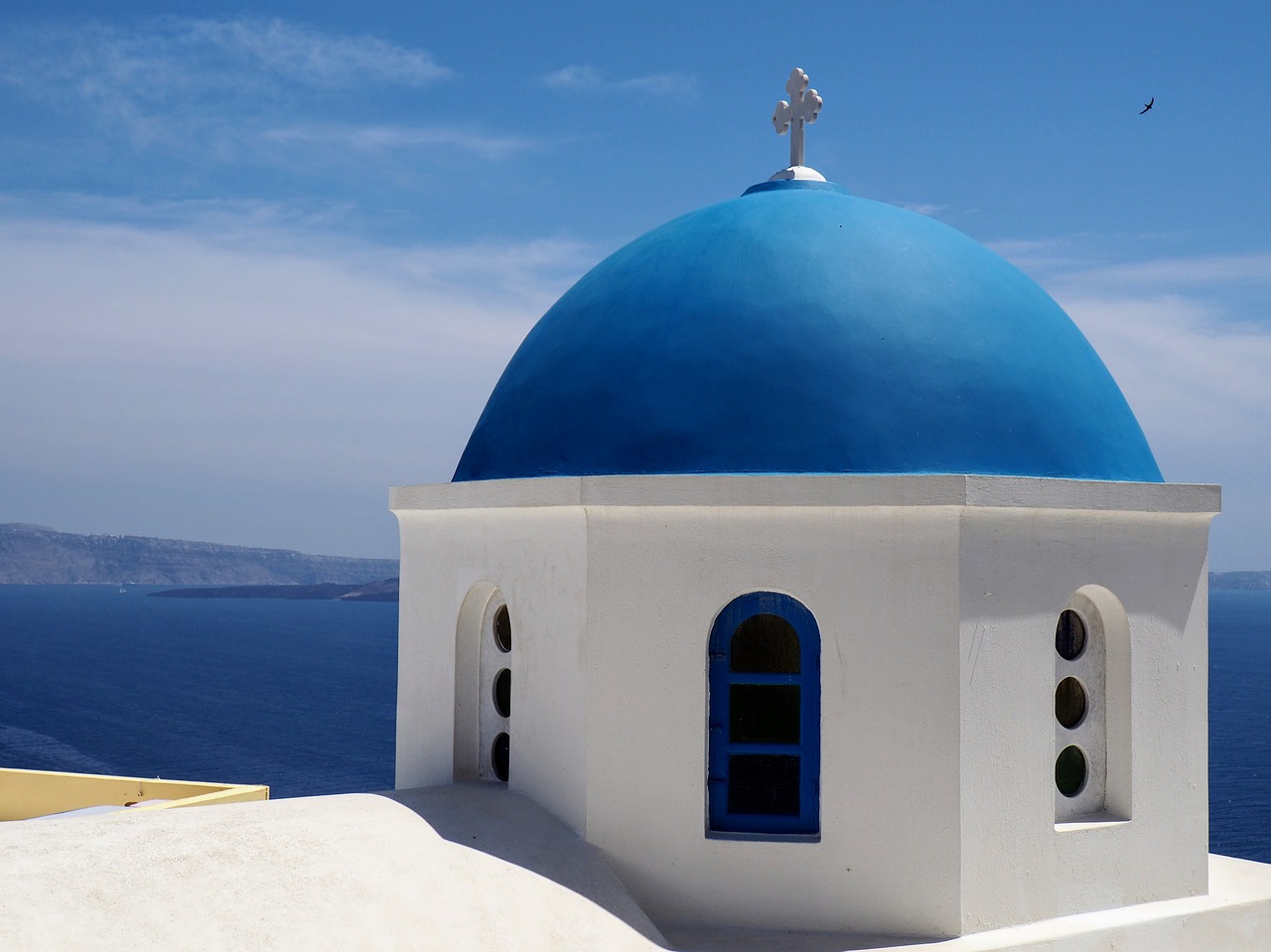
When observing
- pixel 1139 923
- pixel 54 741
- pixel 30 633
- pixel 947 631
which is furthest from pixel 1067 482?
pixel 30 633

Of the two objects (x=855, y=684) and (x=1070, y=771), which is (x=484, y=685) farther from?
(x=1070, y=771)

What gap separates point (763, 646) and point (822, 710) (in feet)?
4.52

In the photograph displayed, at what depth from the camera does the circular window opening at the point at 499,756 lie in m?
7.83

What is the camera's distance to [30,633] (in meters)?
123

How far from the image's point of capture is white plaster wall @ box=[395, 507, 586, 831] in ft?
22.3

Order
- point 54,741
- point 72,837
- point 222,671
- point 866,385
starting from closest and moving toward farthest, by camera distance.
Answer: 1. point 72,837
2. point 866,385
3. point 54,741
4. point 222,671

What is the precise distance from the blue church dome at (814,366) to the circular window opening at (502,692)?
4.32 feet

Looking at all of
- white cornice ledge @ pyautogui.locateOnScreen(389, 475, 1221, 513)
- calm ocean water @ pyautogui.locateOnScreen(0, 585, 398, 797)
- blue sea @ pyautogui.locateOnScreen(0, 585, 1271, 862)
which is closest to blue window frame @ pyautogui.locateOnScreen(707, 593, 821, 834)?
white cornice ledge @ pyautogui.locateOnScreen(389, 475, 1221, 513)

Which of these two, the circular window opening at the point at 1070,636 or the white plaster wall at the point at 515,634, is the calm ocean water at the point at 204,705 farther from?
the circular window opening at the point at 1070,636

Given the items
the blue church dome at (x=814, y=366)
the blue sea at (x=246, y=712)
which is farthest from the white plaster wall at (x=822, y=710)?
the blue sea at (x=246, y=712)

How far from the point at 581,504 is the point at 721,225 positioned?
7.42 feet

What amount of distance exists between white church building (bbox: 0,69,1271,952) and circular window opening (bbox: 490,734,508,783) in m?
0.28

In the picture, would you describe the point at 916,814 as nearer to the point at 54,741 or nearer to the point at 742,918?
the point at 742,918

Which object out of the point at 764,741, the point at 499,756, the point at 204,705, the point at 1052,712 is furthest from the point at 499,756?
the point at 204,705
